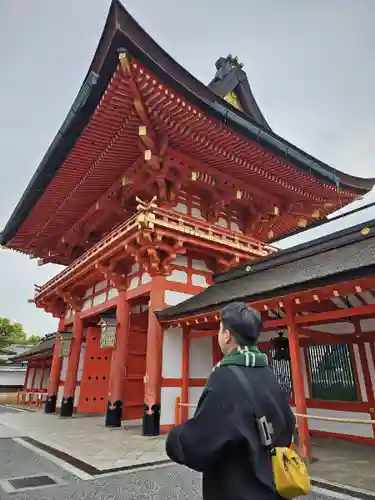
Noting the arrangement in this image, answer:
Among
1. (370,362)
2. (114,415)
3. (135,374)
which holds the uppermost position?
(370,362)

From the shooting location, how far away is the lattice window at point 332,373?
765cm

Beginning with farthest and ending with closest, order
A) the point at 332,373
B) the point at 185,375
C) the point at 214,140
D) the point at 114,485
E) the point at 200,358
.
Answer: the point at 200,358 → the point at 214,140 → the point at 185,375 → the point at 332,373 → the point at 114,485

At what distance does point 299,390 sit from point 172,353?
3844 millimetres

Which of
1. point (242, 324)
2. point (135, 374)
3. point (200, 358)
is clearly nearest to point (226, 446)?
point (242, 324)

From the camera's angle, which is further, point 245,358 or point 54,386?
point 54,386

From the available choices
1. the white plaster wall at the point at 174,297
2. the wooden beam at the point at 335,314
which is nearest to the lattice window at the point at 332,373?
the wooden beam at the point at 335,314

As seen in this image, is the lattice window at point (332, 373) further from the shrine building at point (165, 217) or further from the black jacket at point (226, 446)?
the black jacket at point (226, 446)

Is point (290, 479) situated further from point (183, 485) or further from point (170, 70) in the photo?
point (170, 70)

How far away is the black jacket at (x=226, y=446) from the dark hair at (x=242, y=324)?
0.28m

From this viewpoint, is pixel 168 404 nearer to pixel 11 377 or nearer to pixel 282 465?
pixel 282 465

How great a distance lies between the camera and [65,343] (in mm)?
13234

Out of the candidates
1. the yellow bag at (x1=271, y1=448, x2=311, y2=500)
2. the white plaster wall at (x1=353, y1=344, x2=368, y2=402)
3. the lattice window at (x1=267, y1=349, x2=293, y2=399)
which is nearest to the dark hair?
the yellow bag at (x1=271, y1=448, x2=311, y2=500)

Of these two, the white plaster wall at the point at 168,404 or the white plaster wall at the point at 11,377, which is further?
the white plaster wall at the point at 11,377

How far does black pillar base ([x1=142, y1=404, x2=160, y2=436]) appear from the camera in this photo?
787 centimetres
